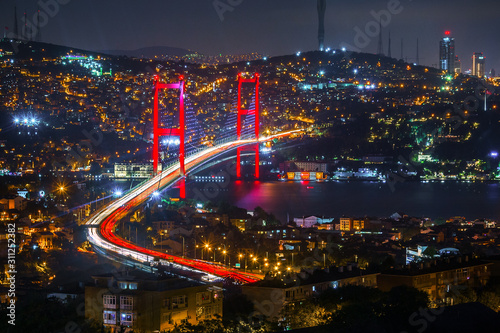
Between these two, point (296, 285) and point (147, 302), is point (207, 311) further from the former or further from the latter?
point (296, 285)

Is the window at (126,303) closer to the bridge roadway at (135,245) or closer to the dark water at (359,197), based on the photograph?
the bridge roadway at (135,245)

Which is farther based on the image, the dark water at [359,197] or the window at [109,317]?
the dark water at [359,197]

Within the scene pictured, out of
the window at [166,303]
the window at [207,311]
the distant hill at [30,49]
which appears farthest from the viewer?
the distant hill at [30,49]

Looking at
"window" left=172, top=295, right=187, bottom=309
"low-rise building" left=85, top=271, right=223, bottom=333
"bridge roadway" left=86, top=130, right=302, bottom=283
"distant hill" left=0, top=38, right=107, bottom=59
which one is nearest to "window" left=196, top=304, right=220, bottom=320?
"low-rise building" left=85, top=271, right=223, bottom=333

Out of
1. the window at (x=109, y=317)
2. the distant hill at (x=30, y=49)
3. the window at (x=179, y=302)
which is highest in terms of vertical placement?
the distant hill at (x=30, y=49)

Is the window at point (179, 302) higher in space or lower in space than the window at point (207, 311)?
higher

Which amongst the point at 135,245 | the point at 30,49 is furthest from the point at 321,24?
the point at 135,245

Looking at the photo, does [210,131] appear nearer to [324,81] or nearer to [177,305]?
[324,81]

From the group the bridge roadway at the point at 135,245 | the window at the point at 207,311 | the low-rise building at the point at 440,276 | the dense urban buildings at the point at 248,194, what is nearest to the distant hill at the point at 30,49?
the dense urban buildings at the point at 248,194
